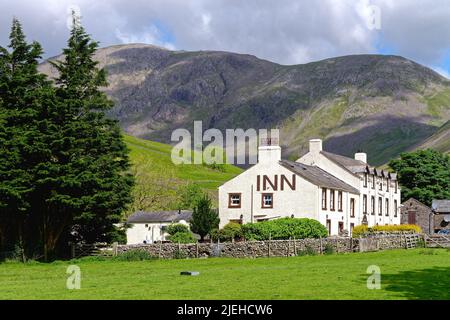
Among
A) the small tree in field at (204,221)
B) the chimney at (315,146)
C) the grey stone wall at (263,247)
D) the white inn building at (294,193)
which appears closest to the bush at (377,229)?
the white inn building at (294,193)

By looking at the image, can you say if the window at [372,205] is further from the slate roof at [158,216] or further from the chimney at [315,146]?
the slate roof at [158,216]

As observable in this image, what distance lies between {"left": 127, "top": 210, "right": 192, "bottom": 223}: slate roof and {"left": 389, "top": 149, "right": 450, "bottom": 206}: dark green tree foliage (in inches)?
1412

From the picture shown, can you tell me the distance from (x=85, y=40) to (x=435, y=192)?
68.9m

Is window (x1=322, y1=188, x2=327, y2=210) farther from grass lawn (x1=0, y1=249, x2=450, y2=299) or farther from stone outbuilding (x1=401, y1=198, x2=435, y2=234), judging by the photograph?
stone outbuilding (x1=401, y1=198, x2=435, y2=234)

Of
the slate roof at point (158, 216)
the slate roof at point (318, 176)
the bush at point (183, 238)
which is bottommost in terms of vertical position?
the bush at point (183, 238)

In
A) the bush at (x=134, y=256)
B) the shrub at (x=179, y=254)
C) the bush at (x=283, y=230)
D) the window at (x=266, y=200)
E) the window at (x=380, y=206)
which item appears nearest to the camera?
the bush at (x=134, y=256)

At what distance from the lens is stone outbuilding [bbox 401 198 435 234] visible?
99.3 metres

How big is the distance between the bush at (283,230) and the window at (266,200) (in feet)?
25.2

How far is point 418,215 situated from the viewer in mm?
99812

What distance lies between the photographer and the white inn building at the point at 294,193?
67875 mm

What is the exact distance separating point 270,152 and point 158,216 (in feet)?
129

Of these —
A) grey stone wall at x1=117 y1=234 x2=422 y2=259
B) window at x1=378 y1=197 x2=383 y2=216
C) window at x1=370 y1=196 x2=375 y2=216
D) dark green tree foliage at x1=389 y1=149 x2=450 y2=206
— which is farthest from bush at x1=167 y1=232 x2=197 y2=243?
dark green tree foliage at x1=389 y1=149 x2=450 y2=206

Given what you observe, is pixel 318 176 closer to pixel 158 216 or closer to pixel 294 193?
pixel 294 193
